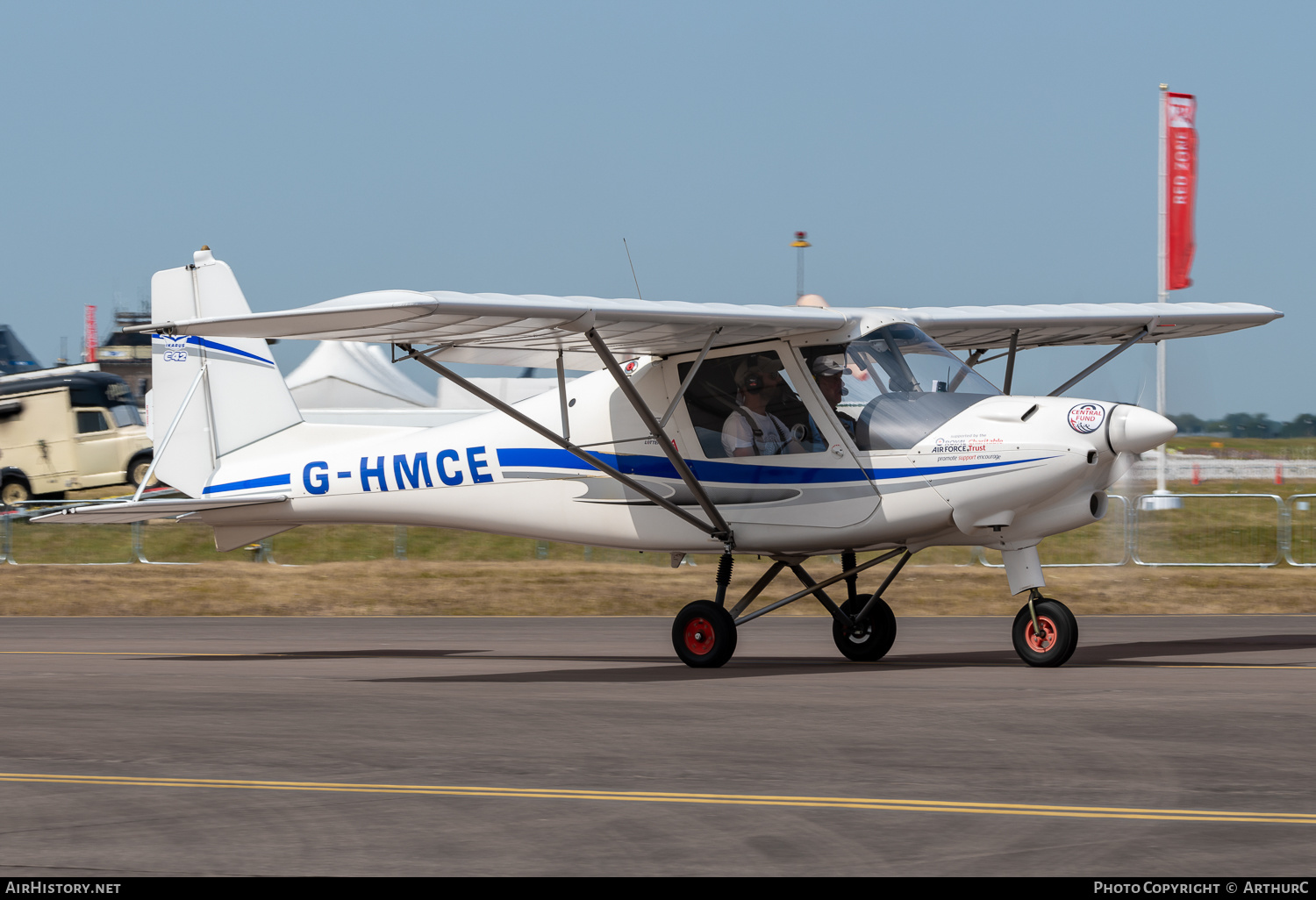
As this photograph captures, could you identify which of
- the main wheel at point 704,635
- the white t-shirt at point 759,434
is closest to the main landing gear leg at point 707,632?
the main wheel at point 704,635

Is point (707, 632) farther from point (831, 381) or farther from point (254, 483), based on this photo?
point (254, 483)

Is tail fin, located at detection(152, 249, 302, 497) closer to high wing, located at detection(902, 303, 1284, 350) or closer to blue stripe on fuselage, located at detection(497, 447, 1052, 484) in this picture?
blue stripe on fuselage, located at detection(497, 447, 1052, 484)

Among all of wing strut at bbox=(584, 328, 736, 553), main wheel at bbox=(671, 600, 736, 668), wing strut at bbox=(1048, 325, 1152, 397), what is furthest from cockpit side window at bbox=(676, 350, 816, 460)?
wing strut at bbox=(1048, 325, 1152, 397)

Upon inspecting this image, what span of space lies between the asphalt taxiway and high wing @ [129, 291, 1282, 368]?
2.65 meters

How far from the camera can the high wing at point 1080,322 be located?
1358 centimetres

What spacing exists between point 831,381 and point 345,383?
99.4 feet

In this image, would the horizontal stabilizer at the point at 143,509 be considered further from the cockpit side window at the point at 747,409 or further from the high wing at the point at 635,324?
the cockpit side window at the point at 747,409

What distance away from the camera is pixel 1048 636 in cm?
1151

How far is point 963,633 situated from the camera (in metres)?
15.7

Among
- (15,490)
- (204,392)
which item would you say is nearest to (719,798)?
(204,392)

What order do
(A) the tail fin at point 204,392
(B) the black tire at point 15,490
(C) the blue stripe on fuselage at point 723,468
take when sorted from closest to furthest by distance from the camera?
(C) the blue stripe on fuselage at point 723,468 < (A) the tail fin at point 204,392 < (B) the black tire at point 15,490

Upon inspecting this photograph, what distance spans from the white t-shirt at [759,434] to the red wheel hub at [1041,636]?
94.1 inches
